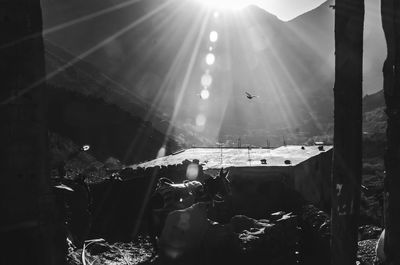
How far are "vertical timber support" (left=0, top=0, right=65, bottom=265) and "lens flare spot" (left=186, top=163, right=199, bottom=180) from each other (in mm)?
12896

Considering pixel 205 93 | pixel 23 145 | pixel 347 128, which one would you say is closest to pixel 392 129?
pixel 347 128

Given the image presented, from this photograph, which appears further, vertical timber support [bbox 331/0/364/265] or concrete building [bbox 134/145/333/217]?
concrete building [bbox 134/145/333/217]

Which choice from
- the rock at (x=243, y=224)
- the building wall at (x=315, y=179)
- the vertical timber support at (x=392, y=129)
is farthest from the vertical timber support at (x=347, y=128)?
the building wall at (x=315, y=179)

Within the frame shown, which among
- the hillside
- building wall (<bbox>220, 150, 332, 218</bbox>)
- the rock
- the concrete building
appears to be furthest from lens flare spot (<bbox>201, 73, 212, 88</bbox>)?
the rock

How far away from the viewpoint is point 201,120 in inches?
3460

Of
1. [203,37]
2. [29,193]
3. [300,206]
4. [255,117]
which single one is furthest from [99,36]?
[29,193]

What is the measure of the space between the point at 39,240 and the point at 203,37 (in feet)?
343

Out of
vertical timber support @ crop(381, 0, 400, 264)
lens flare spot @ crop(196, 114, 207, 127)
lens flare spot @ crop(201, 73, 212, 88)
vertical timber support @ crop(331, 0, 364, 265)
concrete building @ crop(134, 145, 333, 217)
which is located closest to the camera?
vertical timber support @ crop(331, 0, 364, 265)

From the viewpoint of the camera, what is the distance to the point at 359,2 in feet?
19.5

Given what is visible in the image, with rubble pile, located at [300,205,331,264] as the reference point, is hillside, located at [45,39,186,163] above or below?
above

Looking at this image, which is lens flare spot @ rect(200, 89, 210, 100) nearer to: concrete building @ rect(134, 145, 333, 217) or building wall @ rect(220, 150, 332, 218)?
concrete building @ rect(134, 145, 333, 217)

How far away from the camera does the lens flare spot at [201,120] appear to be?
85781mm

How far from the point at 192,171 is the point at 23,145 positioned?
1352cm

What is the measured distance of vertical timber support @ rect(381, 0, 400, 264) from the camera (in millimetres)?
6031
